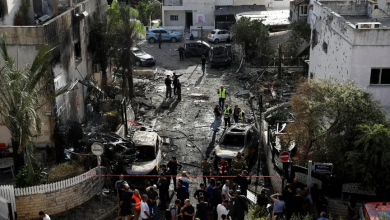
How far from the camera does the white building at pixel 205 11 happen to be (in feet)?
159

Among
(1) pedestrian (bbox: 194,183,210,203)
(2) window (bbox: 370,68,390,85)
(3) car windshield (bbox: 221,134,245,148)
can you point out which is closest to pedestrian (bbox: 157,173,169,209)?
(1) pedestrian (bbox: 194,183,210,203)

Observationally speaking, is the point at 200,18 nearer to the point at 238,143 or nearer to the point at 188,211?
the point at 238,143

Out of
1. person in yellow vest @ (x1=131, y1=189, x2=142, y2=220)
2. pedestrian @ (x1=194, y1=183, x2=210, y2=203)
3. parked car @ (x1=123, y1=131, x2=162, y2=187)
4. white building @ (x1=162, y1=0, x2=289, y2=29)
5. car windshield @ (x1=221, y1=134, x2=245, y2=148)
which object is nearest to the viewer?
person in yellow vest @ (x1=131, y1=189, x2=142, y2=220)

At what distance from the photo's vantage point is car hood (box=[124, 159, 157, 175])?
17.8m

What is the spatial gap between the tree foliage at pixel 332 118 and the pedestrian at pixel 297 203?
1.98m

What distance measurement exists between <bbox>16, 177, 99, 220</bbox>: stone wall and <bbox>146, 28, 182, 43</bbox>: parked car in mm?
29118

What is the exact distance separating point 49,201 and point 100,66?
12.5 meters

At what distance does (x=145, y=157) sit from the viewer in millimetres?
18875

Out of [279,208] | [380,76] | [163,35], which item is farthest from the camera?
[163,35]

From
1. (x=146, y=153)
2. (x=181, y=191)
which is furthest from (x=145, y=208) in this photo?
(x=146, y=153)

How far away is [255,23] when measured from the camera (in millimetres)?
35500

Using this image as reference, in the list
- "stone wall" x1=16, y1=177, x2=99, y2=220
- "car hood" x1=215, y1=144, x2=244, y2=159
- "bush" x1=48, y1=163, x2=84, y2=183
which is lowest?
"stone wall" x1=16, y1=177, x2=99, y2=220

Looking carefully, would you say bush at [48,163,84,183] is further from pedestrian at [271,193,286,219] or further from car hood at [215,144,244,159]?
pedestrian at [271,193,286,219]

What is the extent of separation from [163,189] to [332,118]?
5.93 m
